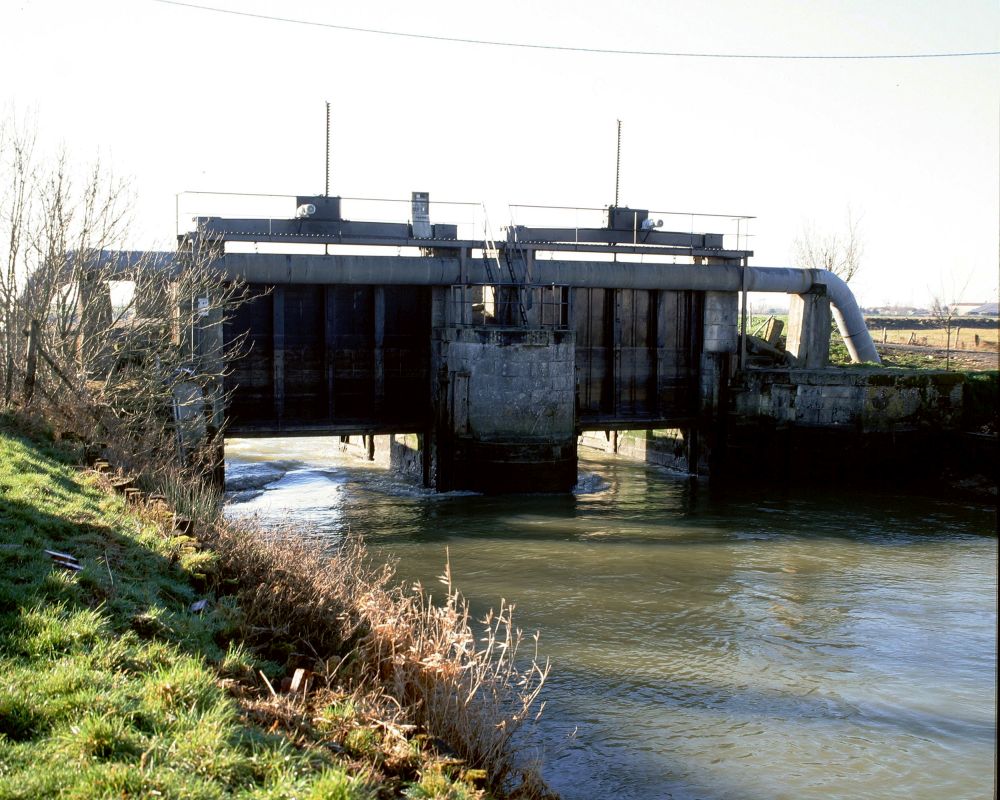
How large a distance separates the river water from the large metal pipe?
5.17 meters

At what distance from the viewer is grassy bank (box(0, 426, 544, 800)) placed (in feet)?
17.4

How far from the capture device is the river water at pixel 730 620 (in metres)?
9.28

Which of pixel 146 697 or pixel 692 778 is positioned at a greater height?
pixel 146 697

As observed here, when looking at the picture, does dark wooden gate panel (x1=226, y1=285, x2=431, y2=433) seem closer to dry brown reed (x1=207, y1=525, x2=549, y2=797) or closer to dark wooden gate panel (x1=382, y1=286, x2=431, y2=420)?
dark wooden gate panel (x1=382, y1=286, x2=431, y2=420)

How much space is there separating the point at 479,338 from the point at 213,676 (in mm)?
16320

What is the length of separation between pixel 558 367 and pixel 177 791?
730 inches

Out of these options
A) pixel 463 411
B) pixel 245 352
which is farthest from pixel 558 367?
pixel 245 352

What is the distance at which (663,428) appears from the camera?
26875 mm

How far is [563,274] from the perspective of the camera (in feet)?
81.4

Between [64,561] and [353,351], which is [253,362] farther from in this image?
[64,561]

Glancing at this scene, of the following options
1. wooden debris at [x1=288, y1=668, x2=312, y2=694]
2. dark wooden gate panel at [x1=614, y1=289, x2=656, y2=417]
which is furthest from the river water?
wooden debris at [x1=288, y1=668, x2=312, y2=694]

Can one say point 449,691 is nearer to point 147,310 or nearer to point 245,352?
point 147,310

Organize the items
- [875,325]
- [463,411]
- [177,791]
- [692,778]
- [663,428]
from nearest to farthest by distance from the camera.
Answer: [177,791] → [692,778] → [463,411] → [663,428] → [875,325]

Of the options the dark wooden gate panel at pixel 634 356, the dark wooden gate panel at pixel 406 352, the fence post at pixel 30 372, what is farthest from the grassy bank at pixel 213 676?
the dark wooden gate panel at pixel 634 356
